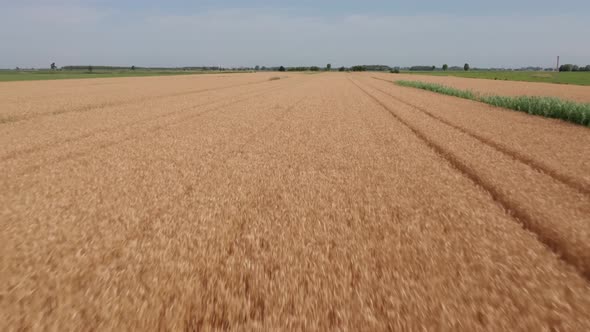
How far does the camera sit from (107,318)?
176 cm

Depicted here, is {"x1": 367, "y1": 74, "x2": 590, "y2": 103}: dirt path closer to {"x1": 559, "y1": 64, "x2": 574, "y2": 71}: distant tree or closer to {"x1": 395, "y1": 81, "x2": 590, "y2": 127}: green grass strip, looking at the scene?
{"x1": 395, "y1": 81, "x2": 590, "y2": 127}: green grass strip

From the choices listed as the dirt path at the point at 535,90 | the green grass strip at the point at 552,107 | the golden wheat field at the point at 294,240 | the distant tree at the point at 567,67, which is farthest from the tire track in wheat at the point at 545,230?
the distant tree at the point at 567,67

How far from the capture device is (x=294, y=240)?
2.71m

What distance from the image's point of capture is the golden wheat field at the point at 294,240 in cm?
182

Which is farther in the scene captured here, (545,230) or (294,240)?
(545,230)

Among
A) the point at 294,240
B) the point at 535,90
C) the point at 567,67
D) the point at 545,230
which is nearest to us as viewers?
the point at 294,240

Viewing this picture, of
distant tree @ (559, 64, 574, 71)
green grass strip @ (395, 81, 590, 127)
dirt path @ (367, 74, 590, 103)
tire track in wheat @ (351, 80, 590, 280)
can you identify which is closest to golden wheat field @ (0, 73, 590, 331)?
tire track in wheat @ (351, 80, 590, 280)

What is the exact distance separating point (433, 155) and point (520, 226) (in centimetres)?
315

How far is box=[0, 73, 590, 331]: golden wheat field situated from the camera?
71.7 inches

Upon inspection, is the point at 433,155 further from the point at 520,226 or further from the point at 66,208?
the point at 66,208

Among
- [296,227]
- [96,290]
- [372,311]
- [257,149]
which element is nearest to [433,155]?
[257,149]

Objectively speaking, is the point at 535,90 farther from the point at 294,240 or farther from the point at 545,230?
the point at 294,240

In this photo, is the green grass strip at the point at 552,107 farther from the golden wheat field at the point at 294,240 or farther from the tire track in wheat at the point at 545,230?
the tire track in wheat at the point at 545,230

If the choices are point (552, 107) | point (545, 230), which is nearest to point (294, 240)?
point (545, 230)
